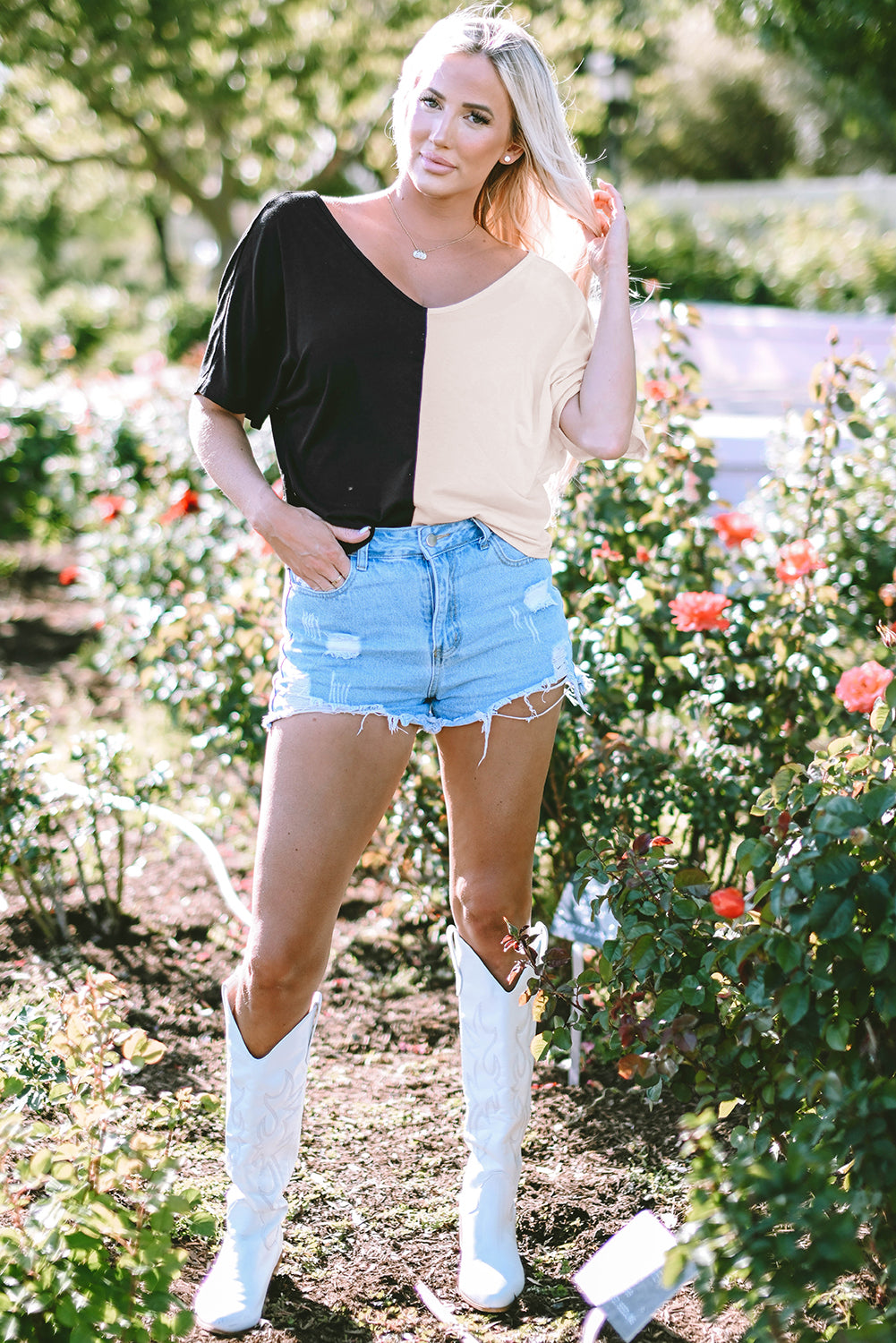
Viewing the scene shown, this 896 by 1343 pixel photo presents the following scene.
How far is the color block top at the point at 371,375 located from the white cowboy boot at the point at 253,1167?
2.57ft

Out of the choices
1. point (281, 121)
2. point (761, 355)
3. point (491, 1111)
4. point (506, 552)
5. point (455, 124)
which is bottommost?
point (491, 1111)

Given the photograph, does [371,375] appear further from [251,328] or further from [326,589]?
[326,589]

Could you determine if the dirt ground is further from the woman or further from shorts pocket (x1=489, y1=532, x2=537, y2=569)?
shorts pocket (x1=489, y1=532, x2=537, y2=569)

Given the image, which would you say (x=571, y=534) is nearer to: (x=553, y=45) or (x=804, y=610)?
(x=804, y=610)

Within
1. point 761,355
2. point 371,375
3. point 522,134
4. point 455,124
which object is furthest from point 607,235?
point 761,355

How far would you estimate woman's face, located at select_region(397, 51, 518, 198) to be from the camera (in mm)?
1789

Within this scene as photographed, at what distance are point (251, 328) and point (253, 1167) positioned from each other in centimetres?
122

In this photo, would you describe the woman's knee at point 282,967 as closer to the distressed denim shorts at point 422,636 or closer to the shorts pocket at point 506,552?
the distressed denim shorts at point 422,636

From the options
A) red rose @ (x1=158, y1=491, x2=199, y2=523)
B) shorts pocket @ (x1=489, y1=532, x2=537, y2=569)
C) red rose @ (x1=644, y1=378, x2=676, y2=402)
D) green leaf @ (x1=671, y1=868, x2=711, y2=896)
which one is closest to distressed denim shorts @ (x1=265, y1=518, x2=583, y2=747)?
shorts pocket @ (x1=489, y1=532, x2=537, y2=569)

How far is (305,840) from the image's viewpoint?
1.75 m

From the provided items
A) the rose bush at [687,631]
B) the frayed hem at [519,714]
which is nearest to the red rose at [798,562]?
the rose bush at [687,631]

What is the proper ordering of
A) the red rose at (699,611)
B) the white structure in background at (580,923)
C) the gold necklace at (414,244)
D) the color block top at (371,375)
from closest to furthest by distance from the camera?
the color block top at (371,375)
the gold necklace at (414,244)
the white structure in background at (580,923)
the red rose at (699,611)

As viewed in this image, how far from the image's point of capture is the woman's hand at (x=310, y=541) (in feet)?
5.73

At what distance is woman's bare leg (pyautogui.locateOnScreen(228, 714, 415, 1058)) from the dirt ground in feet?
1.75
